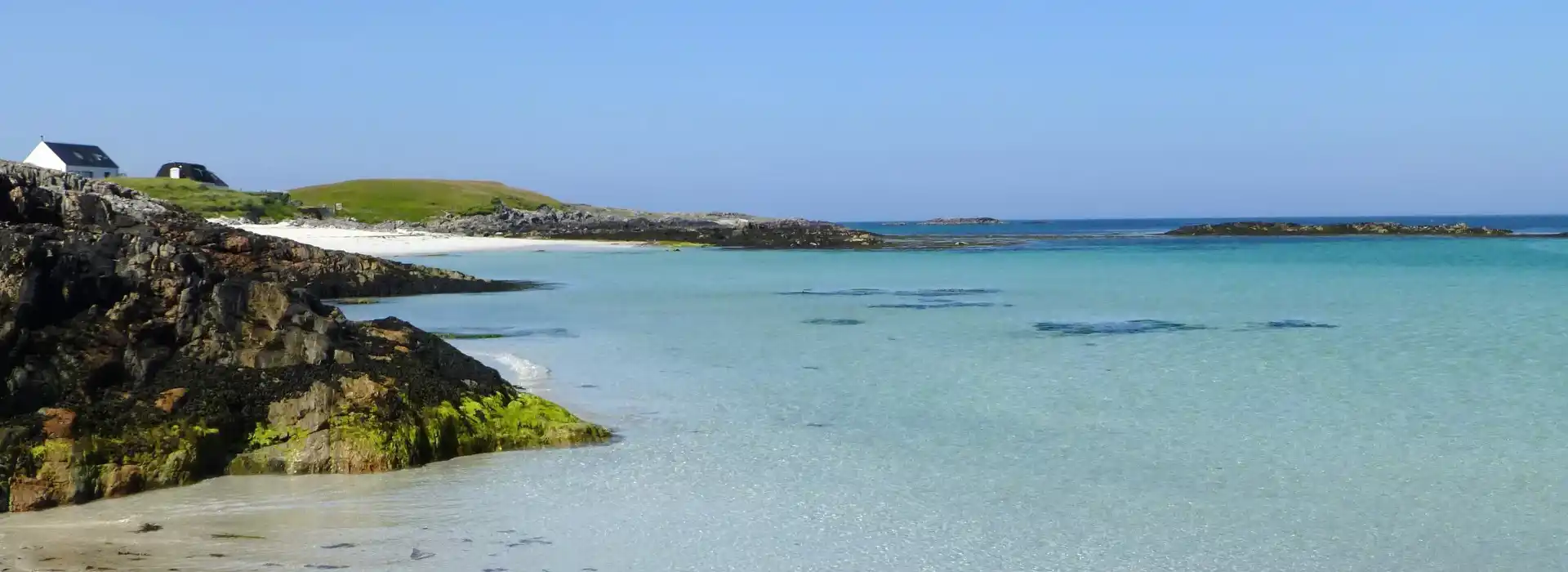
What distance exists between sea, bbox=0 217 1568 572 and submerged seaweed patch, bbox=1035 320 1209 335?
0.17m

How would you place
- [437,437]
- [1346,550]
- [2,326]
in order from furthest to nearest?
1. [437,437]
2. [2,326]
3. [1346,550]

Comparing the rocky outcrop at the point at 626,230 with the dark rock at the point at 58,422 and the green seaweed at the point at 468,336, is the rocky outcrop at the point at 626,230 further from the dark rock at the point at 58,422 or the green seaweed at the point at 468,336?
the dark rock at the point at 58,422

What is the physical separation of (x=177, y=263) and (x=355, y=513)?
157 inches

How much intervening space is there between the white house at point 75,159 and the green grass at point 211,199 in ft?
21.4

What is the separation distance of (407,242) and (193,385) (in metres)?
58.8

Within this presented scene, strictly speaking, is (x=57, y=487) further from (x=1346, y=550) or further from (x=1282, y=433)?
(x=1282, y=433)

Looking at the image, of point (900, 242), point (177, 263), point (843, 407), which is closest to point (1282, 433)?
point (843, 407)

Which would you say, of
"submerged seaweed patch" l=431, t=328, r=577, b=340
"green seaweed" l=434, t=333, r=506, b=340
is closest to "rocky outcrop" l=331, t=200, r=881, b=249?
"submerged seaweed patch" l=431, t=328, r=577, b=340

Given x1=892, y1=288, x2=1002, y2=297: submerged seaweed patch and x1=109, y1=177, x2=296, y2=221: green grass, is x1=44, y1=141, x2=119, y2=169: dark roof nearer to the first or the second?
x1=109, y1=177, x2=296, y2=221: green grass

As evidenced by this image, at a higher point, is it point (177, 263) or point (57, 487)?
point (177, 263)

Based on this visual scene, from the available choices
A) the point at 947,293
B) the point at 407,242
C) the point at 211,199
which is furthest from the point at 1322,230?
the point at 211,199

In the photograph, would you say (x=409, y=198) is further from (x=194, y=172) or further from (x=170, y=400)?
(x=170, y=400)

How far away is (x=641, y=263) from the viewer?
2092 inches

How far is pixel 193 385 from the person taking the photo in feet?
33.1
